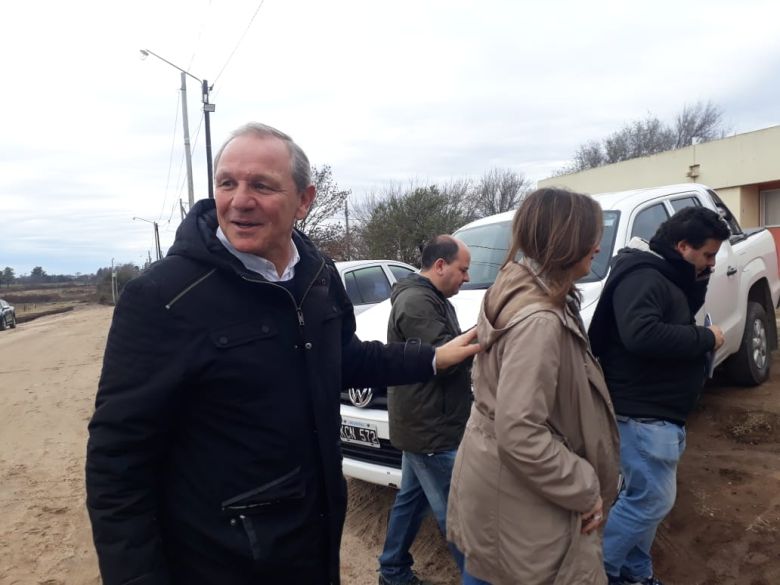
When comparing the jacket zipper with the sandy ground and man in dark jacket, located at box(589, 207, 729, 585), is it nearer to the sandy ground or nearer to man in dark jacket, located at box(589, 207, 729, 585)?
man in dark jacket, located at box(589, 207, 729, 585)

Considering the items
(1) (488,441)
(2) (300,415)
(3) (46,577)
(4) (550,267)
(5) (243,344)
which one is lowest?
(3) (46,577)

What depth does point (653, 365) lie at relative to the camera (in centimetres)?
270

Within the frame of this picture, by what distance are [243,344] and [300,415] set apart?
0.26 meters

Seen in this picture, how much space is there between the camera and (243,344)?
1550mm

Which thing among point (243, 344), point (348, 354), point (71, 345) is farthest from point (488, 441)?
point (71, 345)

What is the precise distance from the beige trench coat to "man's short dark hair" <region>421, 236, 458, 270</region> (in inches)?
36.0

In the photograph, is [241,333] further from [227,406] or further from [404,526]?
[404,526]

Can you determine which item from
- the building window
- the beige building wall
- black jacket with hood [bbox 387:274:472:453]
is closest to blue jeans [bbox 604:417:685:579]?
black jacket with hood [bbox 387:274:472:453]

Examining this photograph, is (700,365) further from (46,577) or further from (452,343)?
(46,577)

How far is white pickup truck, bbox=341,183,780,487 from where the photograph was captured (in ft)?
12.5

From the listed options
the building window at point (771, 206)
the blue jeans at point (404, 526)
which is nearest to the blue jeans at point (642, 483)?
the blue jeans at point (404, 526)

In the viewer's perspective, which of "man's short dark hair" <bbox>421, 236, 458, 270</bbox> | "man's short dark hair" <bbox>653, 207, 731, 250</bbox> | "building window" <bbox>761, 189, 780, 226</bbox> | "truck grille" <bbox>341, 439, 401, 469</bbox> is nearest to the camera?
"man's short dark hair" <bbox>653, 207, 731, 250</bbox>

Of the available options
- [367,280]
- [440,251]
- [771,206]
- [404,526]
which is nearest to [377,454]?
[404,526]

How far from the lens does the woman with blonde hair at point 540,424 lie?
1.82 m
